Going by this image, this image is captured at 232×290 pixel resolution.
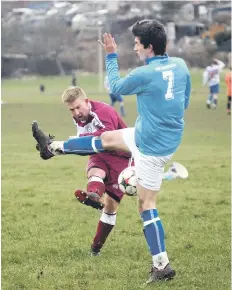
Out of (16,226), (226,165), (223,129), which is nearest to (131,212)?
(16,226)

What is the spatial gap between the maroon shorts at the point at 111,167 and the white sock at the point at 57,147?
2.29ft

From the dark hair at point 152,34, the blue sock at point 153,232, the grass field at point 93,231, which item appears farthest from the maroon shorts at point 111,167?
the dark hair at point 152,34

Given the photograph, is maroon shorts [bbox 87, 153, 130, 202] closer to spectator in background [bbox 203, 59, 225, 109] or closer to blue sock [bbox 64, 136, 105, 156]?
blue sock [bbox 64, 136, 105, 156]

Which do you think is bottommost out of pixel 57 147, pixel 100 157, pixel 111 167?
pixel 111 167

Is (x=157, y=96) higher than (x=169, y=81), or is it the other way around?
(x=169, y=81)

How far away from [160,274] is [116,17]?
6913 centimetres

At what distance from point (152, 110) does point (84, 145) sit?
92 cm

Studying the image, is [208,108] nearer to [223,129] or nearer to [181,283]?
[223,129]

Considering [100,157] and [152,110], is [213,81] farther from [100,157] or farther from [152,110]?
[152,110]

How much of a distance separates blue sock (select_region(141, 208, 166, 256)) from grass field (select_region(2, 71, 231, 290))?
0.32 meters

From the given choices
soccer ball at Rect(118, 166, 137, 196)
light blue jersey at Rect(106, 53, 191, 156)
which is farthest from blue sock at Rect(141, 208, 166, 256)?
light blue jersey at Rect(106, 53, 191, 156)

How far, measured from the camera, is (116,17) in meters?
74.6

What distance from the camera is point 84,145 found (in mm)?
7293

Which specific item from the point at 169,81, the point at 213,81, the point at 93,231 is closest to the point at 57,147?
the point at 169,81
